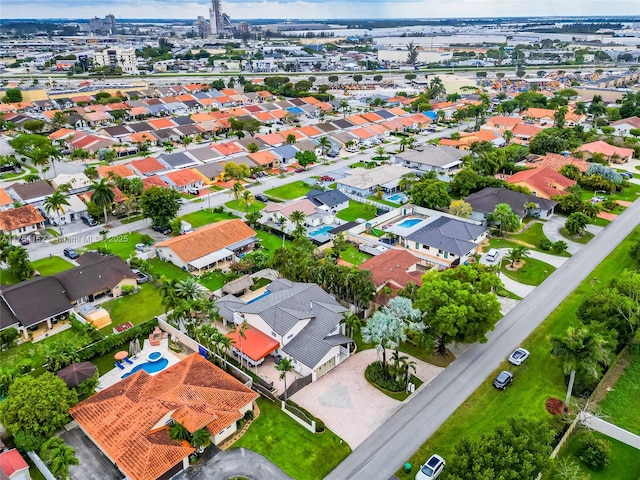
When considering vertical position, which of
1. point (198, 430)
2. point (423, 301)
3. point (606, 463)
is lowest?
point (606, 463)

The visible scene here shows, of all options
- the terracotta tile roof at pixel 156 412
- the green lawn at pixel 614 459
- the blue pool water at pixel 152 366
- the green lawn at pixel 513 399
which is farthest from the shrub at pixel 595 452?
the blue pool water at pixel 152 366

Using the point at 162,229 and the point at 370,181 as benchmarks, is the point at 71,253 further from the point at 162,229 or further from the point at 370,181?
the point at 370,181

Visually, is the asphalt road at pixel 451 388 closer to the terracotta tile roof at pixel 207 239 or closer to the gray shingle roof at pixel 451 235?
the gray shingle roof at pixel 451 235

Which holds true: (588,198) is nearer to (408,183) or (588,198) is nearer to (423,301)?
(408,183)

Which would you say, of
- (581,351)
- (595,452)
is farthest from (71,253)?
(595,452)

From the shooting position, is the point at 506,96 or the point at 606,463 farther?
the point at 506,96

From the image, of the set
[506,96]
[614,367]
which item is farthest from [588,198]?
[506,96]
